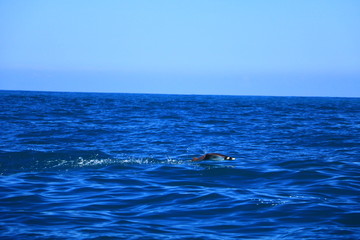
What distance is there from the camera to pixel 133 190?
1021cm

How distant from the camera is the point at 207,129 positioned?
2617cm

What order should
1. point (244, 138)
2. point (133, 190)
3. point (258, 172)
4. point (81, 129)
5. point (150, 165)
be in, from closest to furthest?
point (133, 190), point (258, 172), point (150, 165), point (244, 138), point (81, 129)

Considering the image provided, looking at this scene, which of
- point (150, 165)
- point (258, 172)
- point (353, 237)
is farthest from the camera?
point (150, 165)

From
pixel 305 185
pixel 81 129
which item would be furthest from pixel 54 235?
pixel 81 129

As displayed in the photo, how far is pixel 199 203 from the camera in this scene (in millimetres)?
8961

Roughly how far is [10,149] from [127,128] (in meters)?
10.2

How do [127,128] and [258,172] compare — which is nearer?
[258,172]

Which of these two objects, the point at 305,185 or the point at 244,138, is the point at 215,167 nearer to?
the point at 305,185

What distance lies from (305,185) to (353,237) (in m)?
4.02

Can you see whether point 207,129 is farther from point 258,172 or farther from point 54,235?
point 54,235

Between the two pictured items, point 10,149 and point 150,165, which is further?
point 10,149

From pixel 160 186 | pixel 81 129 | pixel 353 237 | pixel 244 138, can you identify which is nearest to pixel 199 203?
pixel 160 186

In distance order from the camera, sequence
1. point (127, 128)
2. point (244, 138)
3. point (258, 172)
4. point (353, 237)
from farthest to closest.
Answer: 1. point (127, 128)
2. point (244, 138)
3. point (258, 172)
4. point (353, 237)

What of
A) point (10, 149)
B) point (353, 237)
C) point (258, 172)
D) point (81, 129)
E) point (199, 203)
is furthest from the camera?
point (81, 129)
